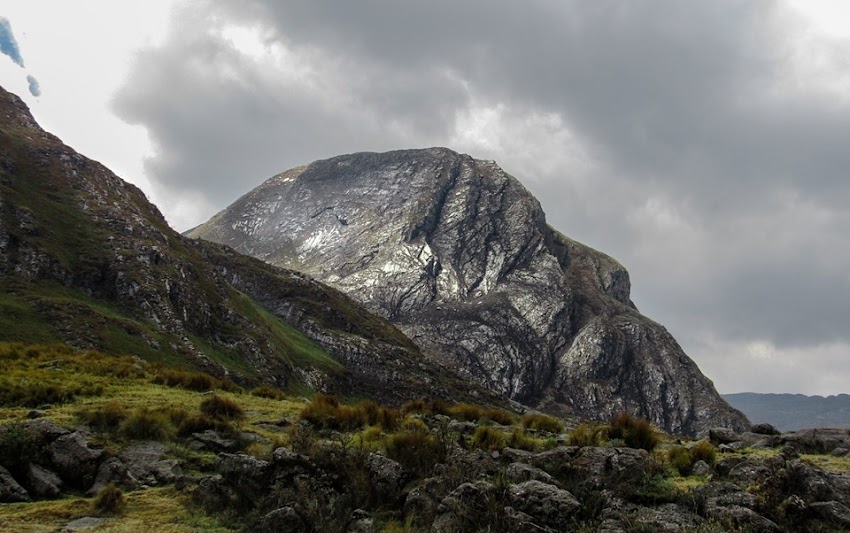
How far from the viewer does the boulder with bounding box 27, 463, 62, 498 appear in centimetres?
1373

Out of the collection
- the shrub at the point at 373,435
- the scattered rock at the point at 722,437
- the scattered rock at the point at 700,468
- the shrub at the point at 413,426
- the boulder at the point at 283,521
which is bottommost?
the boulder at the point at 283,521

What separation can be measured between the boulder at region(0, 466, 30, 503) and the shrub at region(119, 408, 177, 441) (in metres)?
4.00

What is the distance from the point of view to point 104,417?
18.0 metres

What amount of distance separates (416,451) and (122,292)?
2230 inches

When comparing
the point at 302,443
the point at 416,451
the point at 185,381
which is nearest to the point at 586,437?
the point at 416,451

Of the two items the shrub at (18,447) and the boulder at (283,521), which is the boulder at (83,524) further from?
the boulder at (283,521)

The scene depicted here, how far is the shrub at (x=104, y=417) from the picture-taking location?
58.2 ft

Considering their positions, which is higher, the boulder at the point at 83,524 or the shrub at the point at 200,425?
the shrub at the point at 200,425

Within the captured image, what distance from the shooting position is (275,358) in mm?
72000

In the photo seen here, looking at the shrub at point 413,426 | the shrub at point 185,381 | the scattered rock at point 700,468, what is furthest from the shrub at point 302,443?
the shrub at point 185,381

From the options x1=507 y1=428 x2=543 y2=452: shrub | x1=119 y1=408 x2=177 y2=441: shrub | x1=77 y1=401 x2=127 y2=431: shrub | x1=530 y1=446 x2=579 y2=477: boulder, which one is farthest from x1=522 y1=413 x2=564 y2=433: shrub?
x1=77 y1=401 x2=127 y2=431: shrub

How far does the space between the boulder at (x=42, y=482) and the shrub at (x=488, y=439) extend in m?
12.0

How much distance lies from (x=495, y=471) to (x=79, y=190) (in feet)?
261

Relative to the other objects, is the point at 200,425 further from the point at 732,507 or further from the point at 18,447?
the point at 732,507
